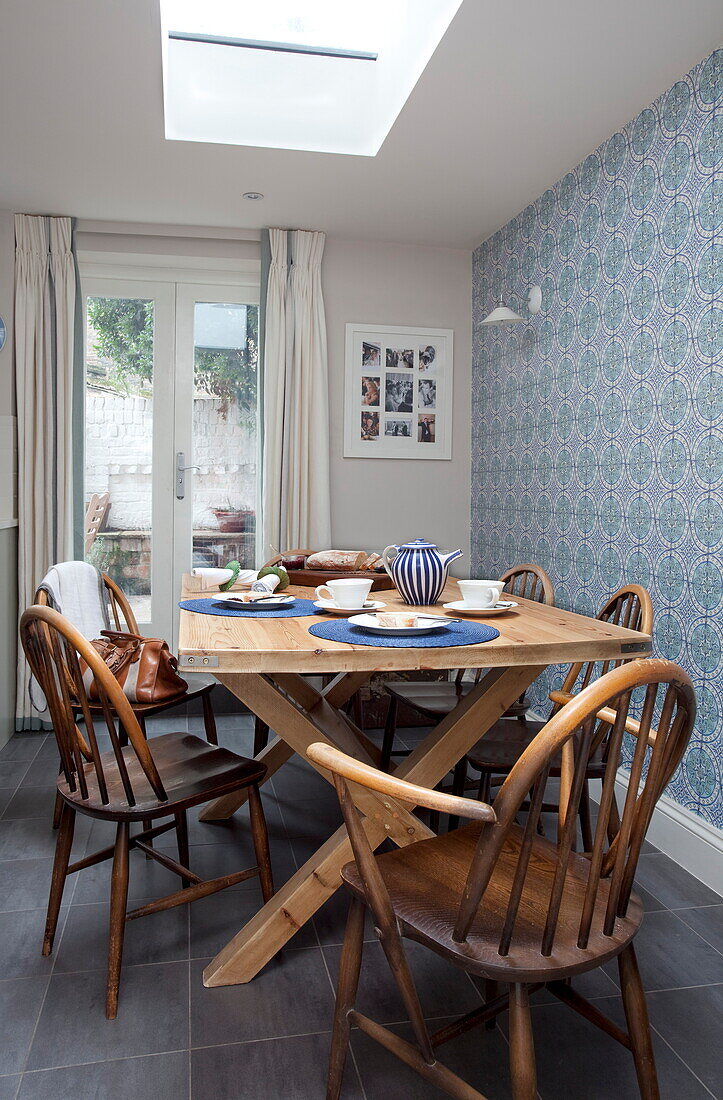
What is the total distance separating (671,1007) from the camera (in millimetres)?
1769

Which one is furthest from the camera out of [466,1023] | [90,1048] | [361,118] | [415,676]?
[415,676]

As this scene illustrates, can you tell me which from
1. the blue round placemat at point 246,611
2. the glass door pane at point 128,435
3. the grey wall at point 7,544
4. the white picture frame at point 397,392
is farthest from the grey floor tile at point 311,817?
the white picture frame at point 397,392

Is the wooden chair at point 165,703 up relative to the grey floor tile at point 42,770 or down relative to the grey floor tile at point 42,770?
up

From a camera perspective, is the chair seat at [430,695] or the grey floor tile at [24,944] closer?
the grey floor tile at [24,944]

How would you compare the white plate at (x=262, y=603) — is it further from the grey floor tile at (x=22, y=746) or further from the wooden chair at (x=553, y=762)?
the grey floor tile at (x=22, y=746)

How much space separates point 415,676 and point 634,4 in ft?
9.67

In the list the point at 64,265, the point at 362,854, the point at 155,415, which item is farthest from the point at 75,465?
the point at 362,854

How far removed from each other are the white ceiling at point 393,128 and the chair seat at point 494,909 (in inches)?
87.1

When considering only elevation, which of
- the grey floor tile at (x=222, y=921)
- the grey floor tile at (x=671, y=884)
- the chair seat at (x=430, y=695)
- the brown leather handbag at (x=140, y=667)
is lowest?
the grey floor tile at (x=671, y=884)

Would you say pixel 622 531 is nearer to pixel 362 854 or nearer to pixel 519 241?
pixel 519 241

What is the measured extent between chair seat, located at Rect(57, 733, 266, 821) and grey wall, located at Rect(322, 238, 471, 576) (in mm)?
2369

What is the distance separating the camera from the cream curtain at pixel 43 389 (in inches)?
155

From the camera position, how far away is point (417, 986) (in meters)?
1.83

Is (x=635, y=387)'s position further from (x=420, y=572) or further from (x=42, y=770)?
(x=42, y=770)
